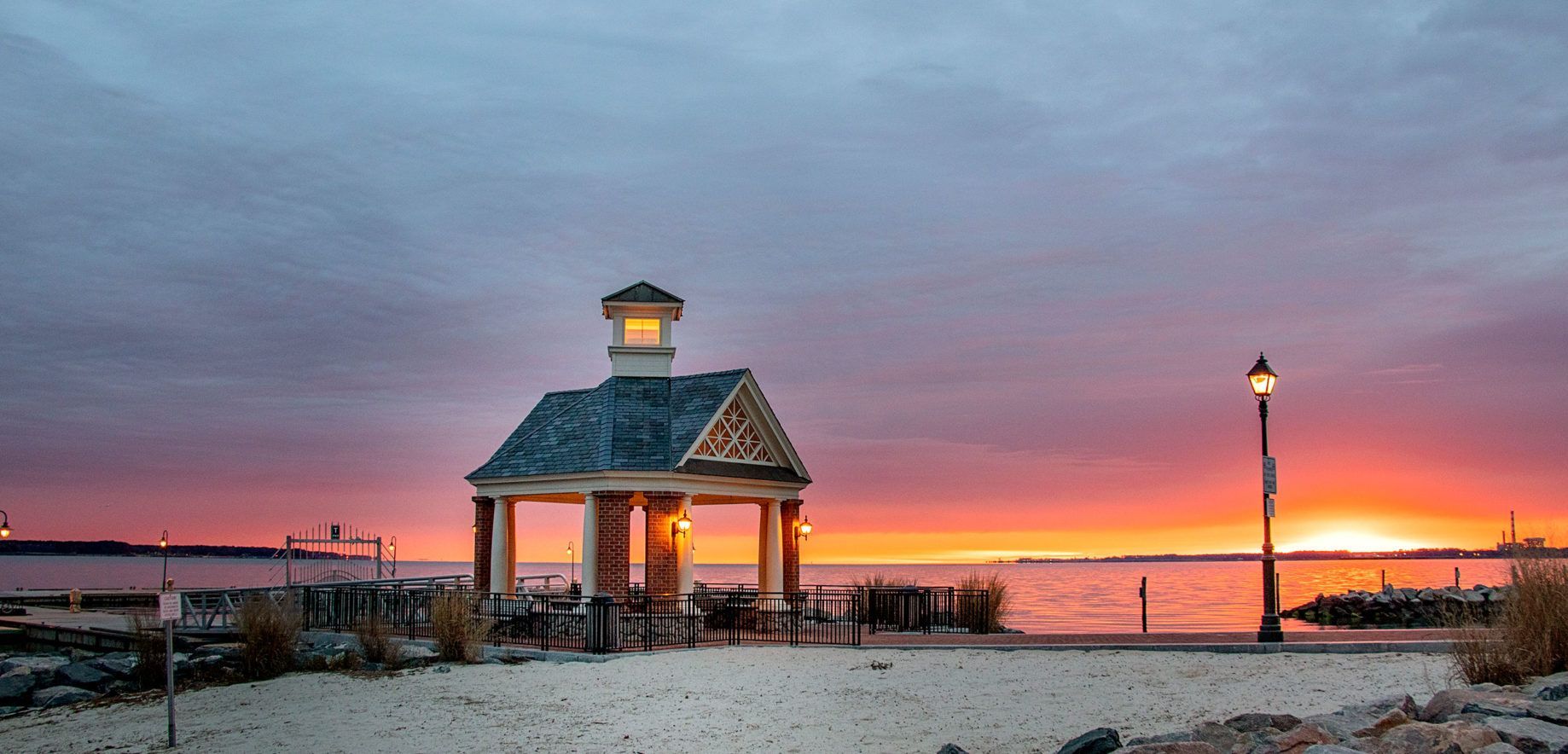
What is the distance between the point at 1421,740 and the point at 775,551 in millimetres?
21621

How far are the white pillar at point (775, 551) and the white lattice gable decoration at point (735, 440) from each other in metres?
1.25

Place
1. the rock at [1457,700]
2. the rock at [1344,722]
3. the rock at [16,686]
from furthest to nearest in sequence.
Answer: the rock at [16,686], the rock at [1457,700], the rock at [1344,722]

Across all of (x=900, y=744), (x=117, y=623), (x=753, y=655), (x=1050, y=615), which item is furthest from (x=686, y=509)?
(x=1050, y=615)

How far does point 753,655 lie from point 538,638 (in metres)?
5.37

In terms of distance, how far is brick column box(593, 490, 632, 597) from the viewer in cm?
2691

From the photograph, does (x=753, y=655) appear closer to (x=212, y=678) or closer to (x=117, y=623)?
(x=212, y=678)

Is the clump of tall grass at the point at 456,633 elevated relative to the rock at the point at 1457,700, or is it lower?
lower

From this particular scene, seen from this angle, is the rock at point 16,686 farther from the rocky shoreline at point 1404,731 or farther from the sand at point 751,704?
the rocky shoreline at point 1404,731

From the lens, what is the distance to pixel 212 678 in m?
21.0

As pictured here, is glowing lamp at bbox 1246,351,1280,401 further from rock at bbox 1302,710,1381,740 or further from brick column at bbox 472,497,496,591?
brick column at bbox 472,497,496,591

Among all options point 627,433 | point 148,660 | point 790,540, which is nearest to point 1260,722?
point 627,433

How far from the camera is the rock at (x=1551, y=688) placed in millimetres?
11055

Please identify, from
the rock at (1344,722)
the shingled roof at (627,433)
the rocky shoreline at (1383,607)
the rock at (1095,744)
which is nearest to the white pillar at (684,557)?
the shingled roof at (627,433)

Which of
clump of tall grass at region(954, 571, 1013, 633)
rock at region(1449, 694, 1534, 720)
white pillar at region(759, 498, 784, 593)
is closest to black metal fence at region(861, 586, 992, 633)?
clump of tall grass at region(954, 571, 1013, 633)
